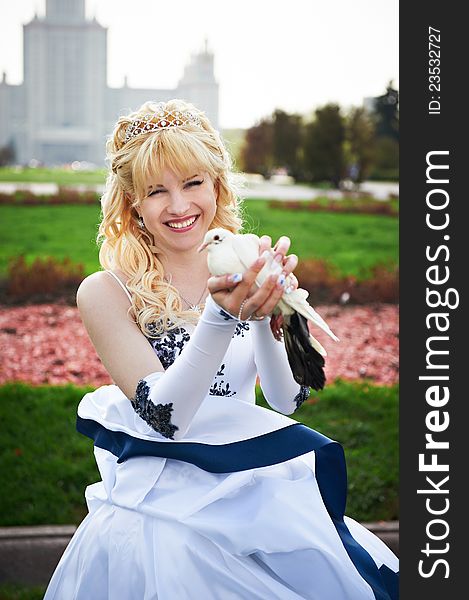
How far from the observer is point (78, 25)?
9.37m

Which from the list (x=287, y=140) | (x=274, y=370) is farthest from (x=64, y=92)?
(x=274, y=370)

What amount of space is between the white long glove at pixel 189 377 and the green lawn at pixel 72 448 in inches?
97.3

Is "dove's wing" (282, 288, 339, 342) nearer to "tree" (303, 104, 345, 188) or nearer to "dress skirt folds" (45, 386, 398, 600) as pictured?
"dress skirt folds" (45, 386, 398, 600)

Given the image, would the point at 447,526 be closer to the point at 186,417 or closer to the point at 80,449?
the point at 186,417

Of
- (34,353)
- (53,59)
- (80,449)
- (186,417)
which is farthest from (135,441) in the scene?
(53,59)

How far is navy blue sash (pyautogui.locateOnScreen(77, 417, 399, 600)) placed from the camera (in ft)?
6.78

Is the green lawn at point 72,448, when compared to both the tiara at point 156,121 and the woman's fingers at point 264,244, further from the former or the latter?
the woman's fingers at point 264,244

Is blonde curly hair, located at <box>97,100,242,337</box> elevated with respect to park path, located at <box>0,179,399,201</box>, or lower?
lower

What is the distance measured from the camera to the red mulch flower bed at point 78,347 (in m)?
6.23

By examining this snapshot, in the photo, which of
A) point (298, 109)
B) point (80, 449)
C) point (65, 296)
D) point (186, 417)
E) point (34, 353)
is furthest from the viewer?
point (298, 109)

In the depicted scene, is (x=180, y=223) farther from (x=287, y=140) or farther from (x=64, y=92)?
Result: (x=64, y=92)

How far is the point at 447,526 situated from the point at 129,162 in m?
1.29

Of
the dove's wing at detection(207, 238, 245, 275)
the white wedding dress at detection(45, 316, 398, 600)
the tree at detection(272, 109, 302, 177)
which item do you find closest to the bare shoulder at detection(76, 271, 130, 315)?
the white wedding dress at detection(45, 316, 398, 600)

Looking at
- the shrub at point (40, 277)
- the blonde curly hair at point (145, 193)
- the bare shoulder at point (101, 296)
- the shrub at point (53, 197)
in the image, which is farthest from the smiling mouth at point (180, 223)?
the shrub at point (53, 197)
